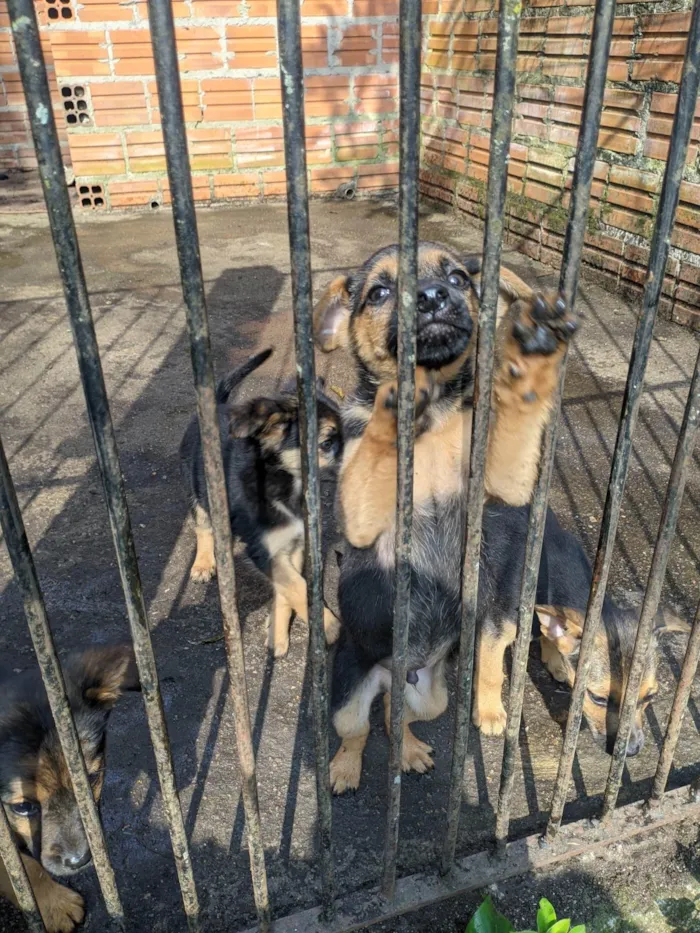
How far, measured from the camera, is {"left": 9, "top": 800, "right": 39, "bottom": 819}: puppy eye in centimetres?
209

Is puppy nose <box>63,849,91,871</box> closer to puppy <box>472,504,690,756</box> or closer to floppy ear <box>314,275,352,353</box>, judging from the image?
puppy <box>472,504,690,756</box>

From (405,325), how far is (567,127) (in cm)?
716

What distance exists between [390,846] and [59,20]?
10.3m

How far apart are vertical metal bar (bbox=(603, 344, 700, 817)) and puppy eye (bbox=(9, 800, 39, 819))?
63.5 inches

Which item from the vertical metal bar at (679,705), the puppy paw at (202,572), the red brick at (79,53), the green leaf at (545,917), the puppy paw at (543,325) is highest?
the red brick at (79,53)

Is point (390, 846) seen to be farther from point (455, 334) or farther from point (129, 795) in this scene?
point (455, 334)

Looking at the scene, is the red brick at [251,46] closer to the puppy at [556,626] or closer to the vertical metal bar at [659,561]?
the puppy at [556,626]

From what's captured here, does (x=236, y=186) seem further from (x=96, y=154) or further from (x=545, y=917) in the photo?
(x=545, y=917)

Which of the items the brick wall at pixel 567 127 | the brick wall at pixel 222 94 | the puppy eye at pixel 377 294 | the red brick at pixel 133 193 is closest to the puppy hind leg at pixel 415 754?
the puppy eye at pixel 377 294

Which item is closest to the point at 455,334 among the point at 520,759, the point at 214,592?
the point at 520,759

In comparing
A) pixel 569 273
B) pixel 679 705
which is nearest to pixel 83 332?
pixel 569 273

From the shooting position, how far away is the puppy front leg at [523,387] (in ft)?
5.21

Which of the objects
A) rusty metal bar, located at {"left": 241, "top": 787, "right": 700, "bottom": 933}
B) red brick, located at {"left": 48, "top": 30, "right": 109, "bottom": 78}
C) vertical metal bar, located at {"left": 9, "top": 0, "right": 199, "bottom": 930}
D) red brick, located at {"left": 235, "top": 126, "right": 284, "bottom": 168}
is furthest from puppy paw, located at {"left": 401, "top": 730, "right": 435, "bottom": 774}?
red brick, located at {"left": 48, "top": 30, "right": 109, "bottom": 78}

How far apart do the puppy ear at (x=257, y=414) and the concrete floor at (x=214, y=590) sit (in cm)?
131
